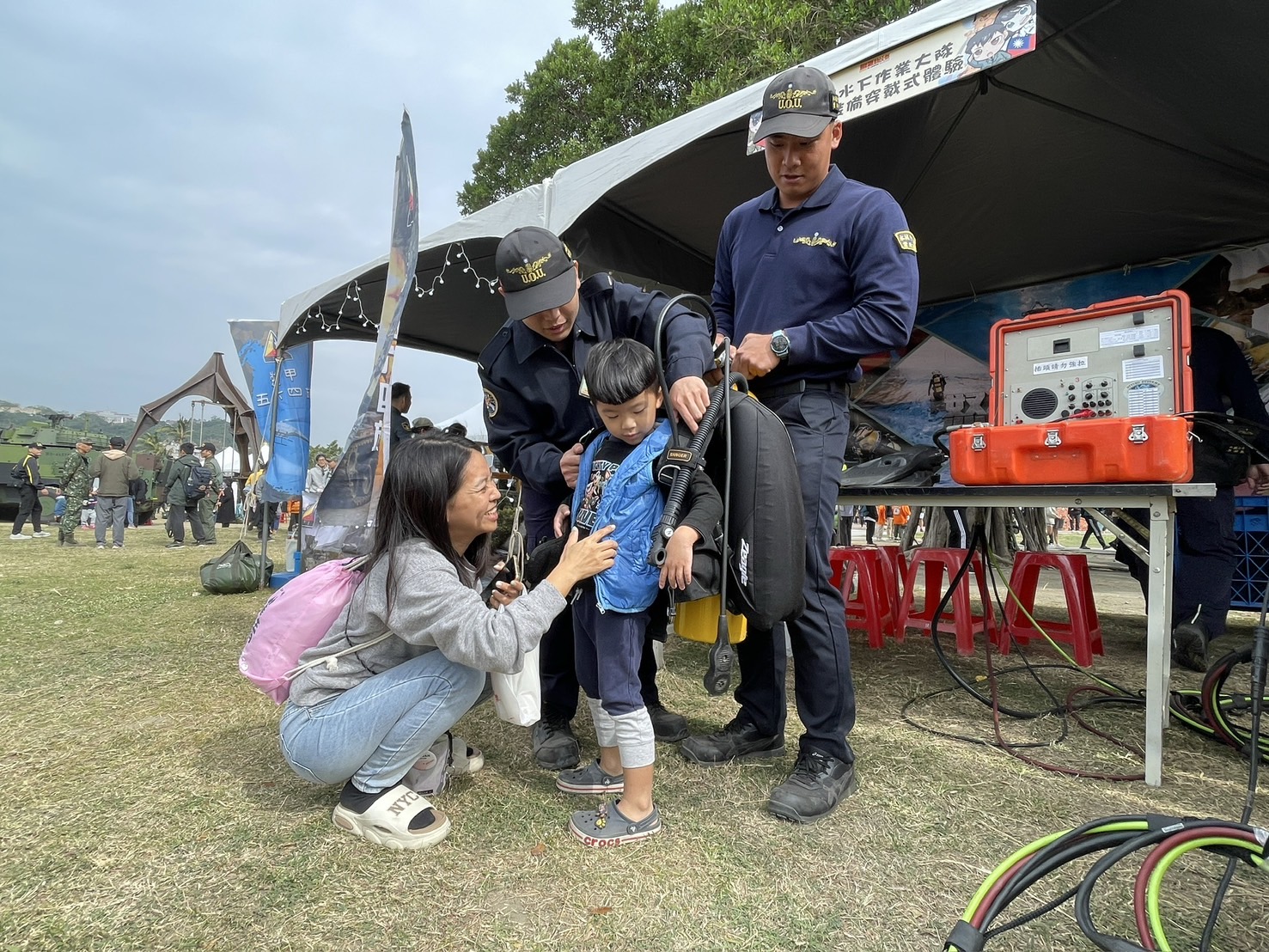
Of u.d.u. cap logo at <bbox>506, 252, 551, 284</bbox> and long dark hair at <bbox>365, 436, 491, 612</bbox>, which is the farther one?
u.d.u. cap logo at <bbox>506, 252, 551, 284</bbox>

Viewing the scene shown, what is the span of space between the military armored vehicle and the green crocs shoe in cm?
1611

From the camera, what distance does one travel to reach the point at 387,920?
1.29m

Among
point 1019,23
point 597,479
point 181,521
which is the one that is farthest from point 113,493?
point 1019,23

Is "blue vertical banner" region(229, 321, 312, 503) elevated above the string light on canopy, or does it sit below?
→ below

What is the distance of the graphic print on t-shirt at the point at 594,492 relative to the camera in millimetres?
1729

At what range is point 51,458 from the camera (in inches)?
623

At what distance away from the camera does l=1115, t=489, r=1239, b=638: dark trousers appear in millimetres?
3328

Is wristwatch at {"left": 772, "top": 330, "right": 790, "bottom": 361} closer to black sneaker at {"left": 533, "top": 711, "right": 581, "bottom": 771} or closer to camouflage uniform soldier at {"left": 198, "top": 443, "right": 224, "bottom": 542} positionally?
black sneaker at {"left": 533, "top": 711, "right": 581, "bottom": 771}

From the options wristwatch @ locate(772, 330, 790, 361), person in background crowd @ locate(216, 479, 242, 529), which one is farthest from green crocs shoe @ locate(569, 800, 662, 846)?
person in background crowd @ locate(216, 479, 242, 529)

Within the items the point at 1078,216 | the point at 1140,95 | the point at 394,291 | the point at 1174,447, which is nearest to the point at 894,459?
the point at 1174,447

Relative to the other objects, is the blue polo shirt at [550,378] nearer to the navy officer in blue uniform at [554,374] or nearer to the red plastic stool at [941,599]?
the navy officer in blue uniform at [554,374]

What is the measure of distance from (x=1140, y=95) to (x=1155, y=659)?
292 cm

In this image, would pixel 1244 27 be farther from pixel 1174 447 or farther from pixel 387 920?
pixel 387 920

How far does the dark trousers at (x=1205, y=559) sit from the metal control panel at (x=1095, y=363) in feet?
3.91
